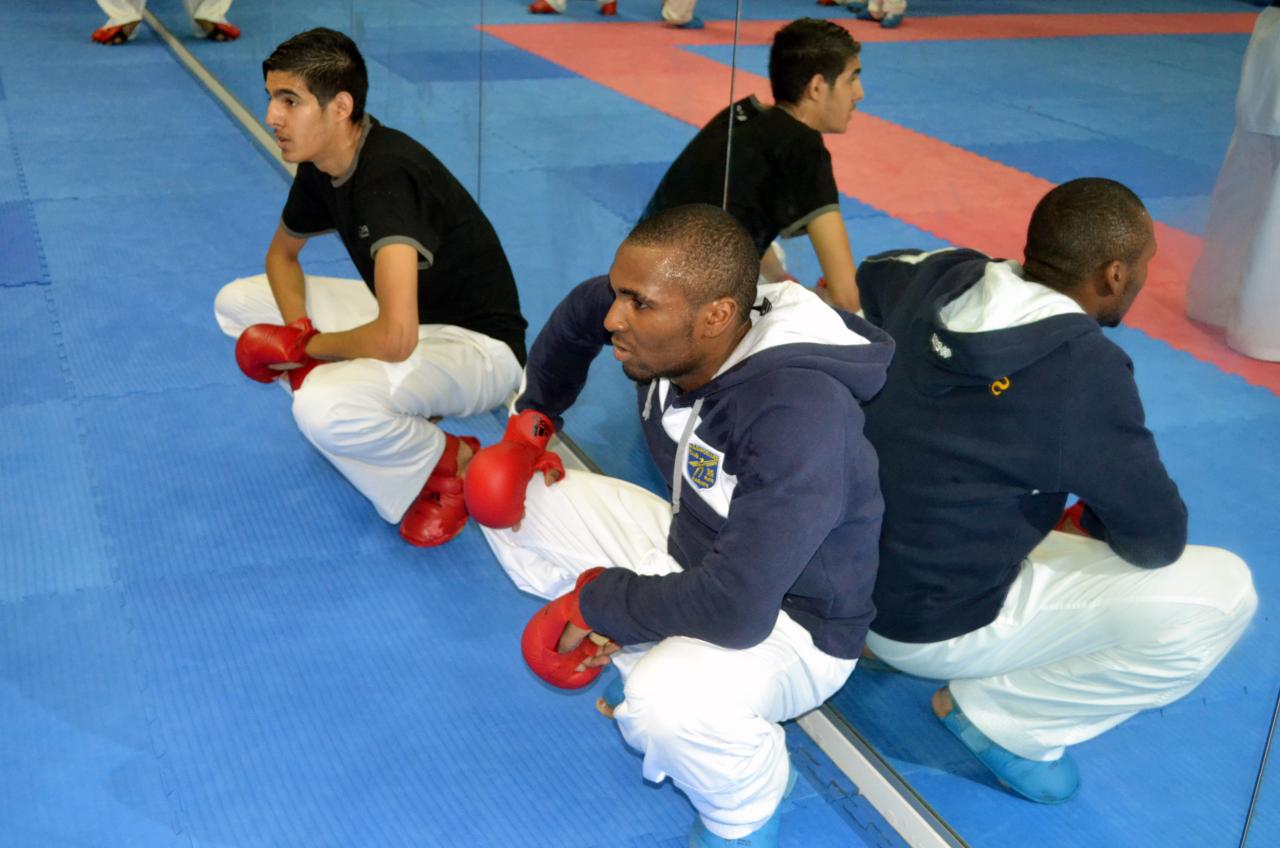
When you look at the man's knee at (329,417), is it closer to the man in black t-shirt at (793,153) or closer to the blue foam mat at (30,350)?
the man in black t-shirt at (793,153)

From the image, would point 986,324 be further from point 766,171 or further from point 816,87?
point 766,171

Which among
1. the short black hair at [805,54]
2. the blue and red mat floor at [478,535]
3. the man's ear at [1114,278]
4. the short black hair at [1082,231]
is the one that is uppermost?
the short black hair at [805,54]

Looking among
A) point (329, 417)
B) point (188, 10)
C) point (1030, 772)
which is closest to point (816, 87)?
point (329, 417)

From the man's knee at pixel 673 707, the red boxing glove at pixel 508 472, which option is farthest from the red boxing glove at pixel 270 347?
the man's knee at pixel 673 707

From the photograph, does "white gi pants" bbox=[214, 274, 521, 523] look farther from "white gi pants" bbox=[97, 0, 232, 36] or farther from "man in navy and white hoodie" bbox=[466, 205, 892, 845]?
"white gi pants" bbox=[97, 0, 232, 36]

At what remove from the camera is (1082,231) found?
2.12 m

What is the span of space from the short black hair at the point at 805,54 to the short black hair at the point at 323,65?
118 centimetres

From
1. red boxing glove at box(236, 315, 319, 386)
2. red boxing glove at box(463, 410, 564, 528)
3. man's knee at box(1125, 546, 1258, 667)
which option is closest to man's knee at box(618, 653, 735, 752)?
red boxing glove at box(463, 410, 564, 528)

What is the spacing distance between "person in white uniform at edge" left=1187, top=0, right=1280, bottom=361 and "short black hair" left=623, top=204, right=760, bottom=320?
2.58 ft

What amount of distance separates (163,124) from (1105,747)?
6.58 m

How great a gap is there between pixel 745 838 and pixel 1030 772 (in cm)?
66

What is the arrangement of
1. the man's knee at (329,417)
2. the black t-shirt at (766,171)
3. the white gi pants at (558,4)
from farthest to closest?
the white gi pants at (558,4) < the man's knee at (329,417) < the black t-shirt at (766,171)

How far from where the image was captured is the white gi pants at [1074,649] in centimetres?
227

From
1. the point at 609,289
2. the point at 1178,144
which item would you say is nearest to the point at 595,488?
the point at 609,289
